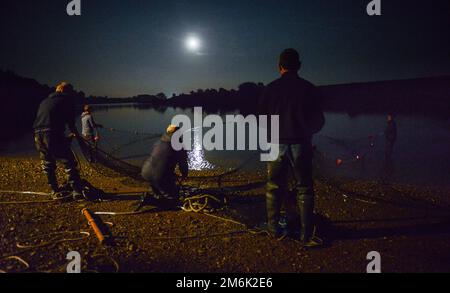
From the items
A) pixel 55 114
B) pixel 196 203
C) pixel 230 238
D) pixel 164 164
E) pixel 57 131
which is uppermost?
pixel 55 114

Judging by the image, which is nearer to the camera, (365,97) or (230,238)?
(230,238)

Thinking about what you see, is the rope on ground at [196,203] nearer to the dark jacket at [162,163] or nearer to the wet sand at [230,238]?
the wet sand at [230,238]

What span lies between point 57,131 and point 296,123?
5448mm

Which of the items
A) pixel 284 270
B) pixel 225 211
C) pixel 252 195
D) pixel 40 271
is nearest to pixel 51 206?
pixel 40 271

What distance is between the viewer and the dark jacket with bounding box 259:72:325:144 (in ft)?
16.6

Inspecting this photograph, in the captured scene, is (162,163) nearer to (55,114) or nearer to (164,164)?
(164,164)

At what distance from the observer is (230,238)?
5848mm

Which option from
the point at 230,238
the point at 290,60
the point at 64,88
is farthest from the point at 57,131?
the point at 290,60

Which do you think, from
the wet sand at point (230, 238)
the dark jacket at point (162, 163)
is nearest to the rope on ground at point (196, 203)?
the wet sand at point (230, 238)

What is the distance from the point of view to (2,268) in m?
4.63

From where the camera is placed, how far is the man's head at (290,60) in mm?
5184

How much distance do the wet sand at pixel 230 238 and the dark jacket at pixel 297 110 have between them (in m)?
1.84

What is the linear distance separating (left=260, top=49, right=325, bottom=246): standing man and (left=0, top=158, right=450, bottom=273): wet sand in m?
0.72
